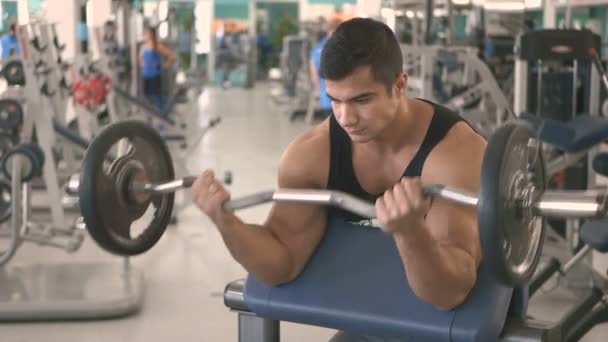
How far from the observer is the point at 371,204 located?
157cm

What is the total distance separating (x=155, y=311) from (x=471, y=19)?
6248 millimetres

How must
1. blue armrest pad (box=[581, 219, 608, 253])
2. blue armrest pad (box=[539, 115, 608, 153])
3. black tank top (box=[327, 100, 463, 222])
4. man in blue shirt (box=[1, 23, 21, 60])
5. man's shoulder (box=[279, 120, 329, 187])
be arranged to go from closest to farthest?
black tank top (box=[327, 100, 463, 222]), man's shoulder (box=[279, 120, 329, 187]), blue armrest pad (box=[539, 115, 608, 153]), blue armrest pad (box=[581, 219, 608, 253]), man in blue shirt (box=[1, 23, 21, 60])

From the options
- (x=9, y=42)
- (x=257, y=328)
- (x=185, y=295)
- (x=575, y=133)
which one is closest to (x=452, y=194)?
(x=257, y=328)

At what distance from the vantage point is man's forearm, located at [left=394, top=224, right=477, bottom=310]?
1524 mm

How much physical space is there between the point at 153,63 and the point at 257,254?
7.18m

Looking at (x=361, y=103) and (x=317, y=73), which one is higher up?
(x=361, y=103)

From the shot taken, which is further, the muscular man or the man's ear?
the man's ear

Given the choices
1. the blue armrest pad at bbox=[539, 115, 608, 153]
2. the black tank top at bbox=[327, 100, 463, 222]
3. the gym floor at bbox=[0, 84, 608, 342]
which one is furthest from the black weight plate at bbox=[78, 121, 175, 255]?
the gym floor at bbox=[0, 84, 608, 342]

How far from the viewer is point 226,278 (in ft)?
13.4

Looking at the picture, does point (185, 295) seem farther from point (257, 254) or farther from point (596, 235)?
point (257, 254)

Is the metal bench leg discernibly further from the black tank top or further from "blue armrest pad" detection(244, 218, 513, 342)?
the black tank top

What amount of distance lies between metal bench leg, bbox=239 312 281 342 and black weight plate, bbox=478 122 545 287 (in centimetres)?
61

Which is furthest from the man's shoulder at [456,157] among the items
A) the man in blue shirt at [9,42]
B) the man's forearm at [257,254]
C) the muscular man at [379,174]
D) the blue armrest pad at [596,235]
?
the man in blue shirt at [9,42]

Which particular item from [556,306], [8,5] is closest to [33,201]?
[8,5]
